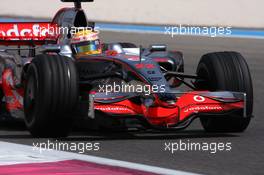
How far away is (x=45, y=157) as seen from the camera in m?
6.22

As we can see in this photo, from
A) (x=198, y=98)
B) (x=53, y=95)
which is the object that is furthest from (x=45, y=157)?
(x=198, y=98)

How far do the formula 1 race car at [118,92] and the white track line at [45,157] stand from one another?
66cm

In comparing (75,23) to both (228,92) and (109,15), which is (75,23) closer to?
(228,92)

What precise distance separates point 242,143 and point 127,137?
1039mm

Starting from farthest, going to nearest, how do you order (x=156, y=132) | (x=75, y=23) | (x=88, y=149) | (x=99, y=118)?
(x=75, y=23) → (x=156, y=132) → (x=99, y=118) → (x=88, y=149)

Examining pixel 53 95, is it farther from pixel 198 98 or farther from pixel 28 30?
pixel 28 30

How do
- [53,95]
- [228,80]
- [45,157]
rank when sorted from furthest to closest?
[228,80]
[53,95]
[45,157]

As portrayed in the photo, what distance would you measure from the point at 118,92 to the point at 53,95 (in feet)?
1.93

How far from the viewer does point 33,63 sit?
320 inches

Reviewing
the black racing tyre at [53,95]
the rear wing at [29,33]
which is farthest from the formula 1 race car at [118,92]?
the rear wing at [29,33]

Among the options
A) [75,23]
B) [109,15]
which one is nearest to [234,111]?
[75,23]

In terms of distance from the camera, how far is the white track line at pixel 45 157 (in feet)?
19.4

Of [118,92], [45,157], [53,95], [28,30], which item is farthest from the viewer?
[28,30]

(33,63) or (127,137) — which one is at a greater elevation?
(33,63)
